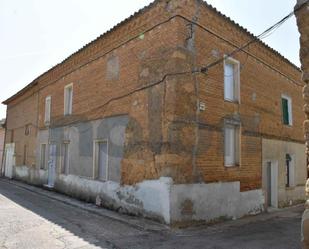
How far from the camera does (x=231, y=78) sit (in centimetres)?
1073

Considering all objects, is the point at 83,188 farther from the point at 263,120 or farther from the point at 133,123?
the point at 263,120

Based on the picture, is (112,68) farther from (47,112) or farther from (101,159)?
(47,112)

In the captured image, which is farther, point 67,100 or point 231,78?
point 67,100

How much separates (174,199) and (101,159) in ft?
13.8

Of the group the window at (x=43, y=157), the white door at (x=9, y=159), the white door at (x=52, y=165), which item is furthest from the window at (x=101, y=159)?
the white door at (x=9, y=159)

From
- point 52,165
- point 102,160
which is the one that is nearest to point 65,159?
point 52,165

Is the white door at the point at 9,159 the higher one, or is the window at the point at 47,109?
the window at the point at 47,109

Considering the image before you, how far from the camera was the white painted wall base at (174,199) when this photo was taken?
816cm

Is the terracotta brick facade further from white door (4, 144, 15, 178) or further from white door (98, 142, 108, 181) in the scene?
white door (4, 144, 15, 178)

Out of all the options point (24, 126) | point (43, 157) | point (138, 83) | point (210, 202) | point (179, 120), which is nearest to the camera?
point (179, 120)

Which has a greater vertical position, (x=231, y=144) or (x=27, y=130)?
(x=27, y=130)

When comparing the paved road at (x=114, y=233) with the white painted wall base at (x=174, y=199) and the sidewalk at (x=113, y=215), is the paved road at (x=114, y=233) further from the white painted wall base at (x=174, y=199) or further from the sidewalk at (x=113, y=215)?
the white painted wall base at (x=174, y=199)

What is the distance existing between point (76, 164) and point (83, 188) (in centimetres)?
119

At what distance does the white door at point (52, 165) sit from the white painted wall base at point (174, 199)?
3.50 meters
